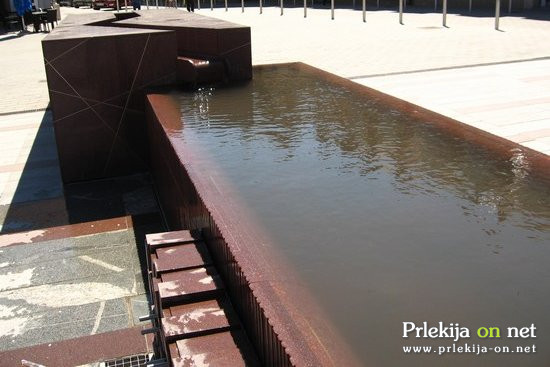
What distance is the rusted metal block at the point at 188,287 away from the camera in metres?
3.66

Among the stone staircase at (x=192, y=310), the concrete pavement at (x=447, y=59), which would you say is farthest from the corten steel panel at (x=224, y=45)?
the stone staircase at (x=192, y=310)

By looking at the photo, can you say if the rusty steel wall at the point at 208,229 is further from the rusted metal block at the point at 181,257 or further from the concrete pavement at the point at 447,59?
the concrete pavement at the point at 447,59

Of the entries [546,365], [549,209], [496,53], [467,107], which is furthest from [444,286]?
[496,53]

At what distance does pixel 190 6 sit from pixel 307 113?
26865 mm

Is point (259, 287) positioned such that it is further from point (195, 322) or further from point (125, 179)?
point (125, 179)

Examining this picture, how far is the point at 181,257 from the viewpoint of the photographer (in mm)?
4254

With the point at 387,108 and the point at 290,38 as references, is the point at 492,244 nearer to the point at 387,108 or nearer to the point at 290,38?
the point at 387,108

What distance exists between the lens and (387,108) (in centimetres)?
782

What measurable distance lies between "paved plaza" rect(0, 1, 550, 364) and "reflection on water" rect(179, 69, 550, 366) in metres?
1.46

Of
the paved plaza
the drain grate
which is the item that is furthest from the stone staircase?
the paved plaza

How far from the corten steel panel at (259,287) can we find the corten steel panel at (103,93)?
336 centimetres

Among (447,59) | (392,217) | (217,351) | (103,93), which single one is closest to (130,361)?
(217,351)

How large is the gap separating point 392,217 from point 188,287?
1.48 m

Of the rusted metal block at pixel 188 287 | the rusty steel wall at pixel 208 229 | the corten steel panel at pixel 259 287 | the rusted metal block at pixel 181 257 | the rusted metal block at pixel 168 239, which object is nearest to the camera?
the corten steel panel at pixel 259 287
